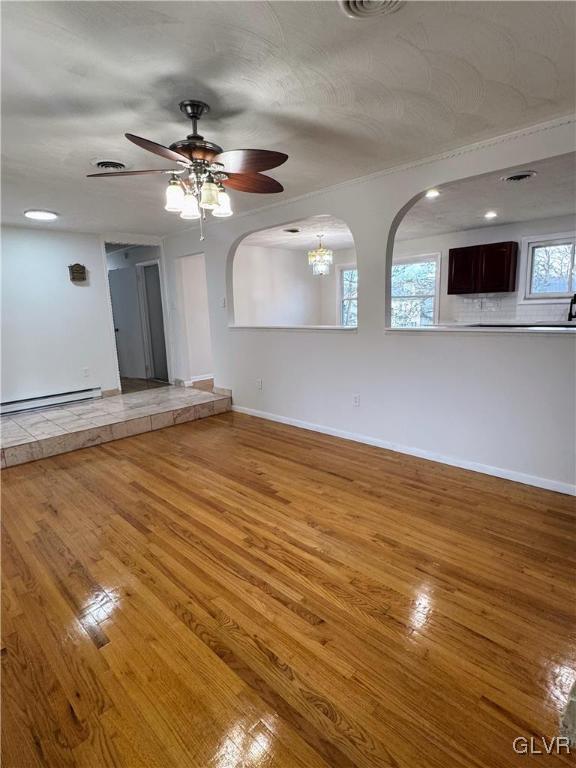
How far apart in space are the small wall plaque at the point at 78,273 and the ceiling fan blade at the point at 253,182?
3681 mm

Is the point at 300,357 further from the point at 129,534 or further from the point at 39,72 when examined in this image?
the point at 39,72

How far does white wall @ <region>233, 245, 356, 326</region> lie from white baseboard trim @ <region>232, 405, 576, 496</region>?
10.2ft

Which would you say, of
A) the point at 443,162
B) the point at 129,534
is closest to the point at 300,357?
the point at 443,162

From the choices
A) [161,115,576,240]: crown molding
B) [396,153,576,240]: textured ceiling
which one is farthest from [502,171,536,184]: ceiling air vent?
[161,115,576,240]: crown molding

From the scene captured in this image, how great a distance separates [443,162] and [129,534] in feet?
11.1

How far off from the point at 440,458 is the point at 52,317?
16.1 feet

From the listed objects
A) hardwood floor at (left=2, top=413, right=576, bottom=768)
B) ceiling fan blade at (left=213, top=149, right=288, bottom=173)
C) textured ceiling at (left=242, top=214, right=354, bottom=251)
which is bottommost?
hardwood floor at (left=2, top=413, right=576, bottom=768)

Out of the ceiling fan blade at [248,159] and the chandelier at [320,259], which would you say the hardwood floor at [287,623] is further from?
the chandelier at [320,259]

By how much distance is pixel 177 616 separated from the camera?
1.77 m

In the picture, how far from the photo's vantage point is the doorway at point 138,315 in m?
6.55

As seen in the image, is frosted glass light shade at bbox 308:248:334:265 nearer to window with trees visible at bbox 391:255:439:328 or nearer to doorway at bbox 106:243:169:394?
window with trees visible at bbox 391:255:439:328

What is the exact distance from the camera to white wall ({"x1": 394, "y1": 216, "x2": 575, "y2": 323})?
5383mm

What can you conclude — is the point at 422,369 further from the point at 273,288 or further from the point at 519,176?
the point at 273,288

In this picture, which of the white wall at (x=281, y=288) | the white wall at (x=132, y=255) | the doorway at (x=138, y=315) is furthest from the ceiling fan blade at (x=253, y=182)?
the white wall at (x=281, y=288)
